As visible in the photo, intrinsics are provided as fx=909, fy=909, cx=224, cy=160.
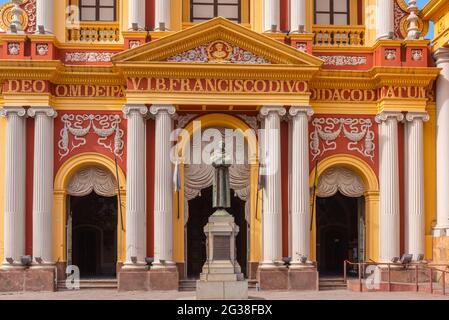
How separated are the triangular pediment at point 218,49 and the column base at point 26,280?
8.11m

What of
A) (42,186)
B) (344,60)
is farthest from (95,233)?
(344,60)

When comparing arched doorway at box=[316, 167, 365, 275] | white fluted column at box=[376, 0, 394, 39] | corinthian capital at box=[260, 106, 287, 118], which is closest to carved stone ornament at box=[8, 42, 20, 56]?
corinthian capital at box=[260, 106, 287, 118]

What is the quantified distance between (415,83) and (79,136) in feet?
41.7

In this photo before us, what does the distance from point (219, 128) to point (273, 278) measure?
608 cm

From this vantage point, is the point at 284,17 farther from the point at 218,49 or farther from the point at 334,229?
the point at 334,229

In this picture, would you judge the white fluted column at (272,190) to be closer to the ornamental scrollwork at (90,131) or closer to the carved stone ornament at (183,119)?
the carved stone ornament at (183,119)

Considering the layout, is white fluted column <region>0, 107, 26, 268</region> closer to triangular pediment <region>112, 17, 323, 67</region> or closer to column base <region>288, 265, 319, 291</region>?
triangular pediment <region>112, 17, 323, 67</region>

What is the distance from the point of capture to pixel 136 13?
34.5m

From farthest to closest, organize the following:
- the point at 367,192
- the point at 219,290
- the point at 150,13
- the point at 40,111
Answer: the point at 150,13
the point at 367,192
the point at 40,111
the point at 219,290

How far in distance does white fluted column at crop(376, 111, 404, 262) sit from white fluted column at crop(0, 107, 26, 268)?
43.3 feet

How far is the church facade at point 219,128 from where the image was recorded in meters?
32.9

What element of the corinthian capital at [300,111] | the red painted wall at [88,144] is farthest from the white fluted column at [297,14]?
the red painted wall at [88,144]

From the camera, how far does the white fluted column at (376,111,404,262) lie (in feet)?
110

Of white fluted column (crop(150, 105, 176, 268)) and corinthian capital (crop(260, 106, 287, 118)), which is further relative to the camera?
corinthian capital (crop(260, 106, 287, 118))
